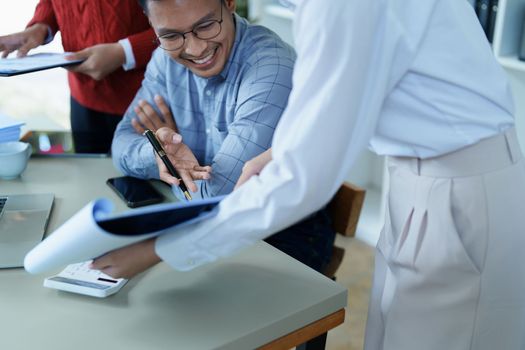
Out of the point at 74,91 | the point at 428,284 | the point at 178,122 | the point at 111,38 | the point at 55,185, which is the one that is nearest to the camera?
the point at 428,284

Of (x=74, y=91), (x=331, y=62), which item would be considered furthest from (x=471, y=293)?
(x=74, y=91)

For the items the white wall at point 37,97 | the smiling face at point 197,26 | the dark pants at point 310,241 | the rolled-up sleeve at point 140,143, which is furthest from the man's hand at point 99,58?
the white wall at point 37,97

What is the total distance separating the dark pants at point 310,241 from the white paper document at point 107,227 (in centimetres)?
55

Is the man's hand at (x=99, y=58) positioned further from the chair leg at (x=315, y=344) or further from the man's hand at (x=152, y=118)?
the chair leg at (x=315, y=344)

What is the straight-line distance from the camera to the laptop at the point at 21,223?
1.16m

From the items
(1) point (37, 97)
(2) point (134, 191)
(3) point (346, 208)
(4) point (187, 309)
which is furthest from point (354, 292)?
(1) point (37, 97)

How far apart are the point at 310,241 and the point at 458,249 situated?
480mm

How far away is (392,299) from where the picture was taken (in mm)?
1204

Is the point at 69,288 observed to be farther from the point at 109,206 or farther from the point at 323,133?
the point at 323,133

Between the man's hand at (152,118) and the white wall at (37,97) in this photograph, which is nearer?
the man's hand at (152,118)

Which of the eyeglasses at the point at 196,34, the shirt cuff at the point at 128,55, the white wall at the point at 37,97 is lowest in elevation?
the white wall at the point at 37,97

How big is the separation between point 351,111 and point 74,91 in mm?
1418

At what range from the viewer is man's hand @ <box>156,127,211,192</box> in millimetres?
1381

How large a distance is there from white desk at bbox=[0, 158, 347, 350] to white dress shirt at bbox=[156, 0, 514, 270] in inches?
3.8
